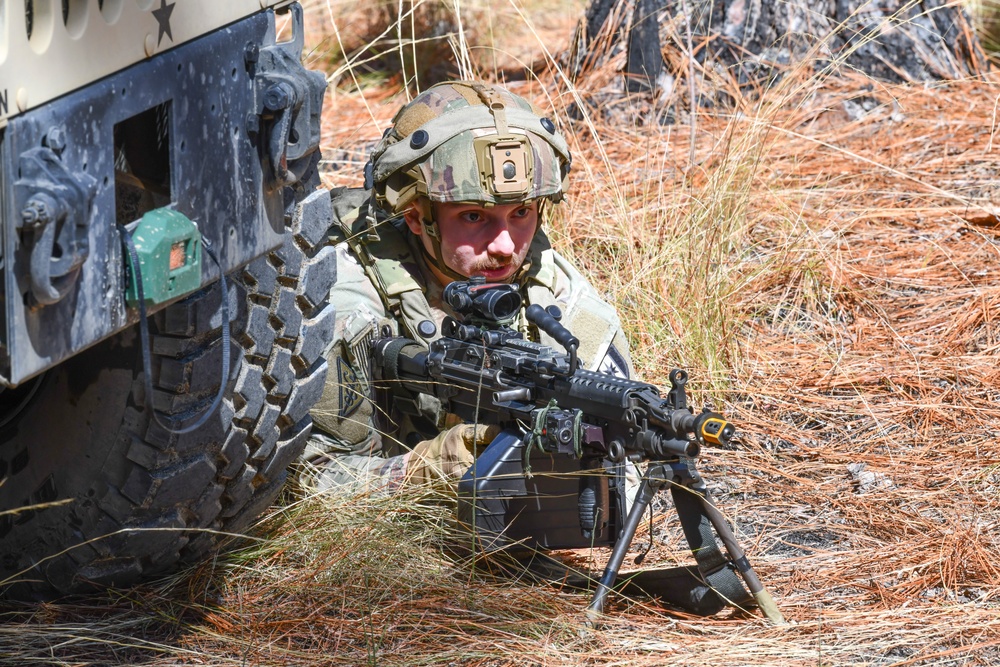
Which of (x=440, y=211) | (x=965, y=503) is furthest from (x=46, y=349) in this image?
(x=965, y=503)

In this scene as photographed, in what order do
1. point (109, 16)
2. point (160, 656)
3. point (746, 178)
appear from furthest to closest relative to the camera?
1. point (746, 178)
2. point (160, 656)
3. point (109, 16)

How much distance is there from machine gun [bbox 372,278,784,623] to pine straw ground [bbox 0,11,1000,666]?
0.16 meters

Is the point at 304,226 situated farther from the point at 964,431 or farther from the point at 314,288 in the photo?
the point at 964,431

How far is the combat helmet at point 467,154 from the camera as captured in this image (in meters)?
3.56

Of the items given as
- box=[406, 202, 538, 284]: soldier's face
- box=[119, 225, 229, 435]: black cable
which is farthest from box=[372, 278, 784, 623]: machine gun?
box=[119, 225, 229, 435]: black cable

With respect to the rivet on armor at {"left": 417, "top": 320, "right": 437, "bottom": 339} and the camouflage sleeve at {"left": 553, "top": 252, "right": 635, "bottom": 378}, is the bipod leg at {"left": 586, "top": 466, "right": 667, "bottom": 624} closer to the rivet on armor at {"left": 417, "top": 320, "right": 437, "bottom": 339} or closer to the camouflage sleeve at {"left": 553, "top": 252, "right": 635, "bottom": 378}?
the camouflage sleeve at {"left": 553, "top": 252, "right": 635, "bottom": 378}

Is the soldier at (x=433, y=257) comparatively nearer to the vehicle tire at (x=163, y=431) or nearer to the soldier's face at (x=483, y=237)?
the soldier's face at (x=483, y=237)

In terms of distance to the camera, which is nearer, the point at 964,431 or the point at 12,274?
the point at 12,274

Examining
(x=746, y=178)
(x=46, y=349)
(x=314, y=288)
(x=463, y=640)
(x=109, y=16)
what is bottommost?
(x=463, y=640)

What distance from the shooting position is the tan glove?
11.0ft

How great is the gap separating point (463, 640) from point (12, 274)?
1.38 meters

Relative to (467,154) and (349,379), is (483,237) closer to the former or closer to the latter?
(467,154)

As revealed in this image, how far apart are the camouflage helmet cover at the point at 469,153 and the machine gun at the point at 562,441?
14.9 inches

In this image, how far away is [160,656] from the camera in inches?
109
